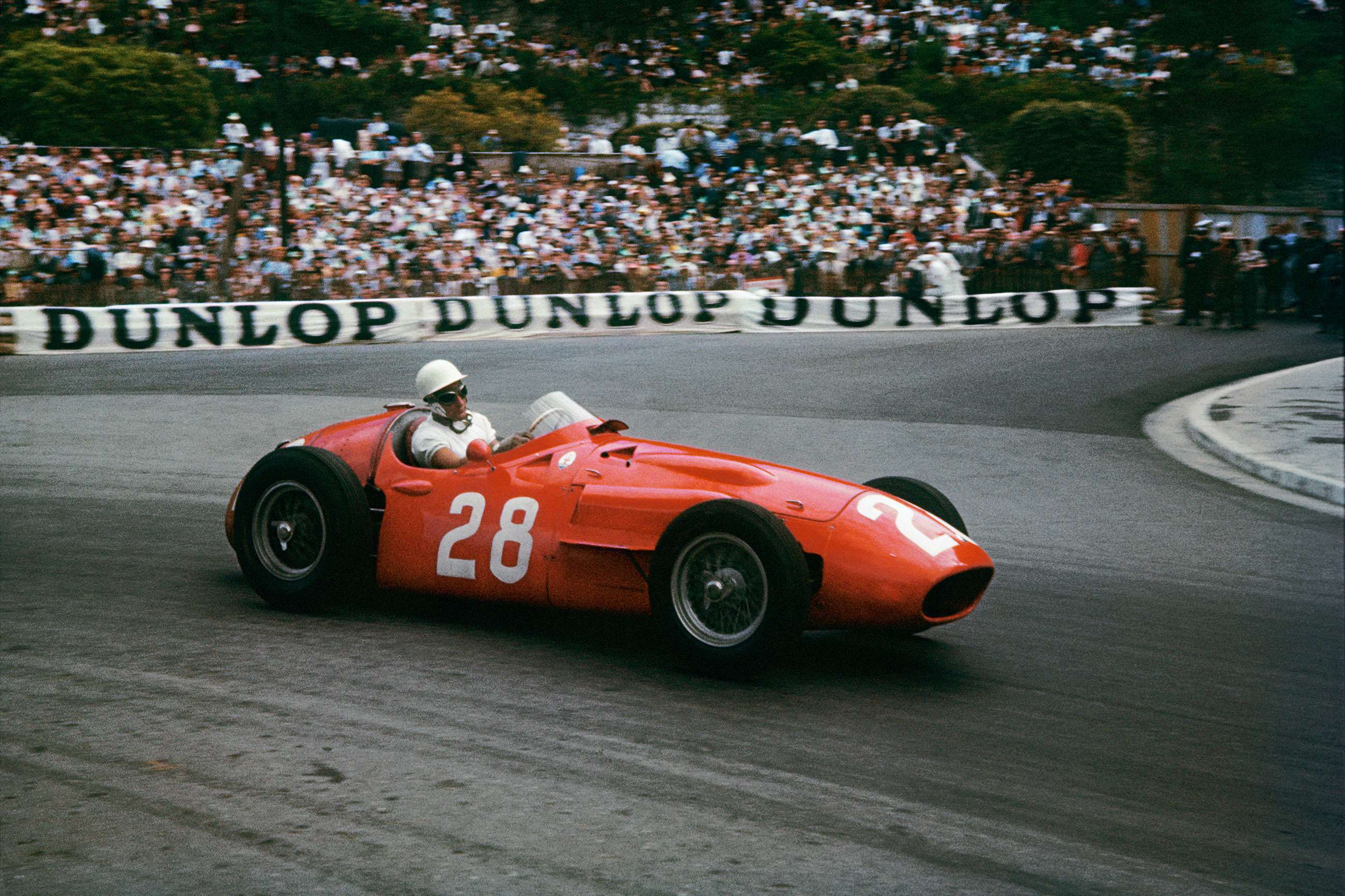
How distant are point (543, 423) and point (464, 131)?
806 inches

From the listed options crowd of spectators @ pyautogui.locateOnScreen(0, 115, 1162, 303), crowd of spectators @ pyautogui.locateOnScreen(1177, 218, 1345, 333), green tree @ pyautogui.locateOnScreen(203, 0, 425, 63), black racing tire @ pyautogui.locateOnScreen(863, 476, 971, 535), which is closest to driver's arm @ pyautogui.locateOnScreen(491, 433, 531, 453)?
black racing tire @ pyautogui.locateOnScreen(863, 476, 971, 535)

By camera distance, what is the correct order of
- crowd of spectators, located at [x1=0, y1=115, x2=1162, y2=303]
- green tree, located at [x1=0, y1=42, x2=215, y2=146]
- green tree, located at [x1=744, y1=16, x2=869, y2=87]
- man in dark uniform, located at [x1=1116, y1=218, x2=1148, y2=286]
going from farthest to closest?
green tree, located at [x1=744, y1=16, x2=869, y2=87] < green tree, located at [x1=0, y1=42, x2=215, y2=146] < man in dark uniform, located at [x1=1116, y1=218, x2=1148, y2=286] < crowd of spectators, located at [x1=0, y1=115, x2=1162, y2=303]

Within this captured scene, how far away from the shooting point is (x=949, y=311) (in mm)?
19859

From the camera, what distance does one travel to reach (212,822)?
358 cm

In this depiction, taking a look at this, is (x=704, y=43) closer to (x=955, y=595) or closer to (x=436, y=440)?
(x=436, y=440)

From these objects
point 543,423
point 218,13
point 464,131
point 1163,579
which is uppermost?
point 218,13

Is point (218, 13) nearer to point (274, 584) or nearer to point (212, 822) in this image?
point (274, 584)

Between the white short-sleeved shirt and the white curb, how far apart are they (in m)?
6.96

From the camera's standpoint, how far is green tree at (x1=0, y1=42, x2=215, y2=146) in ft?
79.6

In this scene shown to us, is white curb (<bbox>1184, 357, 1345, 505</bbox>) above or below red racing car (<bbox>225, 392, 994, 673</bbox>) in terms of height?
below

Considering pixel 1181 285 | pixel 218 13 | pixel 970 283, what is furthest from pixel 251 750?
pixel 218 13

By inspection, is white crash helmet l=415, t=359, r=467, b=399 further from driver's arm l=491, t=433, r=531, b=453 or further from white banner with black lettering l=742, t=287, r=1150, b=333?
white banner with black lettering l=742, t=287, r=1150, b=333

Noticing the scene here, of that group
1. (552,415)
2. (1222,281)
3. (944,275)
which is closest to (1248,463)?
(552,415)

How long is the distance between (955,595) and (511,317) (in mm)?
13623
